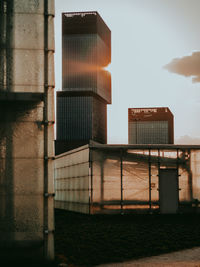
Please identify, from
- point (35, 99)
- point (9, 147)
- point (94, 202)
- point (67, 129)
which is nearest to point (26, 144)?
point (9, 147)

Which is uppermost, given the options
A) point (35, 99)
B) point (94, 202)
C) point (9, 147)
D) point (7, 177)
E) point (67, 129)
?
point (67, 129)

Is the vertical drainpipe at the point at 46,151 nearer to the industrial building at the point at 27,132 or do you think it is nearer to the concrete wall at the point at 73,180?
the industrial building at the point at 27,132

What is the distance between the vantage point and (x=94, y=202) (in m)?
25.1

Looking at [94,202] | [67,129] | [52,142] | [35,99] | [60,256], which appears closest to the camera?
[35,99]

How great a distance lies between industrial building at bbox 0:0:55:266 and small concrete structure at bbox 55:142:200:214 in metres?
16.5

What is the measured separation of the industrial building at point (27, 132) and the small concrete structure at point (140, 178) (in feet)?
54.2

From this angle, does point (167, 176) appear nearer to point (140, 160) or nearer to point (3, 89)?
point (140, 160)

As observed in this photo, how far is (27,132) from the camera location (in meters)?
8.72

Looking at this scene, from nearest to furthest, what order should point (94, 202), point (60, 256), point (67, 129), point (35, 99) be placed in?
point (35, 99)
point (60, 256)
point (94, 202)
point (67, 129)

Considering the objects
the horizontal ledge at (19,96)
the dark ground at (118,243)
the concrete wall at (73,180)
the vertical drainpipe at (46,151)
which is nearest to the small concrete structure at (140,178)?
the concrete wall at (73,180)

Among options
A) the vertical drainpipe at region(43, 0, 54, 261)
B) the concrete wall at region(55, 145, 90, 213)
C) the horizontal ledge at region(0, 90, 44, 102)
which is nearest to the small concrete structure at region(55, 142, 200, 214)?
the concrete wall at region(55, 145, 90, 213)

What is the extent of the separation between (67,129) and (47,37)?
182307 millimetres

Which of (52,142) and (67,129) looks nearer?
(52,142)

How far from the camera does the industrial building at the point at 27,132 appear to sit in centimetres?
846
